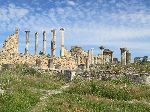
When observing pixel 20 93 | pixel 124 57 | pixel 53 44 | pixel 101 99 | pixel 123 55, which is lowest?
pixel 101 99

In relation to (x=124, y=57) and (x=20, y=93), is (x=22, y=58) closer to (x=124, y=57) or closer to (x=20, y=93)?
(x=124, y=57)

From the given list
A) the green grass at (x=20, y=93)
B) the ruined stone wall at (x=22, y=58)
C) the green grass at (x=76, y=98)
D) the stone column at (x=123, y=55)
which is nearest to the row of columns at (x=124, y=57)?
the stone column at (x=123, y=55)

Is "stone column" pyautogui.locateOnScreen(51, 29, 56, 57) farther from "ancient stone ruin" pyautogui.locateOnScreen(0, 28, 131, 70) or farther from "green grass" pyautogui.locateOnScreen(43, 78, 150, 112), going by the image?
"green grass" pyautogui.locateOnScreen(43, 78, 150, 112)

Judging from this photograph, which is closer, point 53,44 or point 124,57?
point 124,57

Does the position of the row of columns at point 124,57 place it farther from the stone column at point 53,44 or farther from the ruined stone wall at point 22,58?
the stone column at point 53,44

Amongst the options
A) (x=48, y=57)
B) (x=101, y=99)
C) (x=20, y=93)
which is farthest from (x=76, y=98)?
(x=48, y=57)

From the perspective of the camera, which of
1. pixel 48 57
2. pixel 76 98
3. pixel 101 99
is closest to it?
pixel 76 98

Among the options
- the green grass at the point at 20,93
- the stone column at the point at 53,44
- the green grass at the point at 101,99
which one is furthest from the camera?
the stone column at the point at 53,44

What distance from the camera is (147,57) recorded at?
56.4 meters

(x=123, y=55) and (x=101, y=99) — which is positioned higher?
(x=123, y=55)

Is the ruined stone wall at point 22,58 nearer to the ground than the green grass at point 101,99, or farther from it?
farther from it

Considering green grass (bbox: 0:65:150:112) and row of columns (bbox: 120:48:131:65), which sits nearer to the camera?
green grass (bbox: 0:65:150:112)

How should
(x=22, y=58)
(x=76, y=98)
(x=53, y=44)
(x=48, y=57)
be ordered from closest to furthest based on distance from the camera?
(x=76, y=98), (x=22, y=58), (x=48, y=57), (x=53, y=44)

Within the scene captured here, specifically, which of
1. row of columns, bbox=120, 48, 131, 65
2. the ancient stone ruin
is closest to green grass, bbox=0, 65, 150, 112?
the ancient stone ruin
